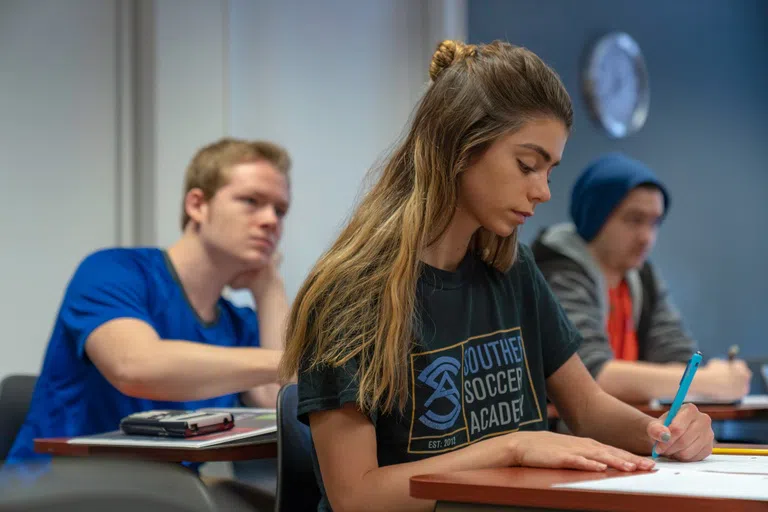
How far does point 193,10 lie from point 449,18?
1301mm

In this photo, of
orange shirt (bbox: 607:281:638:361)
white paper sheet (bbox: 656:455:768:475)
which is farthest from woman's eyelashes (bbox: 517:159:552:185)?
orange shirt (bbox: 607:281:638:361)

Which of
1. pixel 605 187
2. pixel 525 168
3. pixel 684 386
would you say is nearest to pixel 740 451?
pixel 684 386

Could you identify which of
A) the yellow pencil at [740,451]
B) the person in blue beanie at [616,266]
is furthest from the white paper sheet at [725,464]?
the person in blue beanie at [616,266]

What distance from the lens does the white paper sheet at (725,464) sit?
1.25m

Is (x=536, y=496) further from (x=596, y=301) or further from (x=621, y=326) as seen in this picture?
(x=621, y=326)

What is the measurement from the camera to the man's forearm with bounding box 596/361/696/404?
2.77m

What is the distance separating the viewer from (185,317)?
2584 millimetres

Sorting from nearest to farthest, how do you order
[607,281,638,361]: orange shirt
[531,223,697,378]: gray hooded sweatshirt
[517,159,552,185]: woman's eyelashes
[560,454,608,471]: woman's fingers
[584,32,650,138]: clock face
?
[560,454,608,471]: woman's fingers < [517,159,552,185]: woman's eyelashes < [531,223,697,378]: gray hooded sweatshirt < [607,281,638,361]: orange shirt < [584,32,650,138]: clock face

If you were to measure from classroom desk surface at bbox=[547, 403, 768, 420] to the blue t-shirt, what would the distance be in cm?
103

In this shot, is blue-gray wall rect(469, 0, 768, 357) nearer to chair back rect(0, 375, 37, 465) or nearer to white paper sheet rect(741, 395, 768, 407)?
white paper sheet rect(741, 395, 768, 407)

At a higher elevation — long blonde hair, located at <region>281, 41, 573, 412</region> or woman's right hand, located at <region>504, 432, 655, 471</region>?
long blonde hair, located at <region>281, 41, 573, 412</region>

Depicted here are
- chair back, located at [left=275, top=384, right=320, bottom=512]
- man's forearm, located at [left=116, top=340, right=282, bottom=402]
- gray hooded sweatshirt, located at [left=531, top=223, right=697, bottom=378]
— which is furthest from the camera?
gray hooded sweatshirt, located at [left=531, top=223, right=697, bottom=378]

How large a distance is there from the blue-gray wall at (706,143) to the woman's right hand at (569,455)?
12.8ft

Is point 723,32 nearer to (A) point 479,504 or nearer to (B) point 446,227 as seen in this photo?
(B) point 446,227
